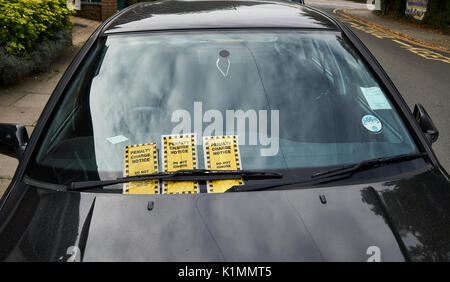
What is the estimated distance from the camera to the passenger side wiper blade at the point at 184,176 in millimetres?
2029

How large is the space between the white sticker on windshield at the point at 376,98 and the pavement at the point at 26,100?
332cm

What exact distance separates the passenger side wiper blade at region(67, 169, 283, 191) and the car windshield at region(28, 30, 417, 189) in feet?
0.25

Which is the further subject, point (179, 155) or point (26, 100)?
point (26, 100)

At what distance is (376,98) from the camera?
2523 mm

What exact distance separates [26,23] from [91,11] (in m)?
7.86

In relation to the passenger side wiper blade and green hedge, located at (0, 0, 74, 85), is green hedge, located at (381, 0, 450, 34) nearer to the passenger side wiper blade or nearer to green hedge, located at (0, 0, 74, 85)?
green hedge, located at (0, 0, 74, 85)

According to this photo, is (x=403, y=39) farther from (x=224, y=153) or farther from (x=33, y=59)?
(x=224, y=153)

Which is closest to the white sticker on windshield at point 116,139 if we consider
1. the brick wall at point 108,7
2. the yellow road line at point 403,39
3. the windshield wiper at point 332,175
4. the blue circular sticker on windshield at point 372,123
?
the windshield wiper at point 332,175

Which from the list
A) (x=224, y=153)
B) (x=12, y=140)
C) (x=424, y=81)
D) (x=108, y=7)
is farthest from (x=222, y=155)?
(x=108, y=7)

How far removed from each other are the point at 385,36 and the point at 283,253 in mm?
17357

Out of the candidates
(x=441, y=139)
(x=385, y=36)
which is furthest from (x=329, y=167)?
(x=385, y=36)

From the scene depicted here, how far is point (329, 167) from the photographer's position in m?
2.18

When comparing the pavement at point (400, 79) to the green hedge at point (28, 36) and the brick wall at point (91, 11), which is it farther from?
the brick wall at point (91, 11)
